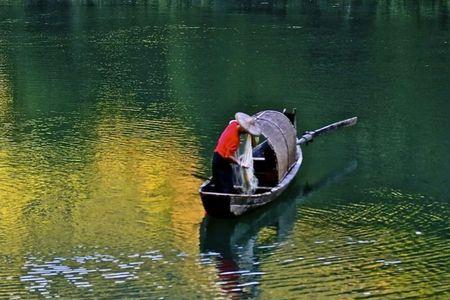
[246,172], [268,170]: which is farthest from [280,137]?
[246,172]

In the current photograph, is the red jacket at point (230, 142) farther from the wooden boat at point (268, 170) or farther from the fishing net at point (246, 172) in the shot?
the wooden boat at point (268, 170)

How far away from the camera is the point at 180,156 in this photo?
26.6 m

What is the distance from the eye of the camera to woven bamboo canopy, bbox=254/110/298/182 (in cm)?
2155

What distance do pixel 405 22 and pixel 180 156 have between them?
1739 inches

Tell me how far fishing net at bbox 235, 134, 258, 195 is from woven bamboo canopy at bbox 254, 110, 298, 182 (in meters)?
0.90

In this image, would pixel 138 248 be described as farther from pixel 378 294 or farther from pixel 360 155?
pixel 360 155

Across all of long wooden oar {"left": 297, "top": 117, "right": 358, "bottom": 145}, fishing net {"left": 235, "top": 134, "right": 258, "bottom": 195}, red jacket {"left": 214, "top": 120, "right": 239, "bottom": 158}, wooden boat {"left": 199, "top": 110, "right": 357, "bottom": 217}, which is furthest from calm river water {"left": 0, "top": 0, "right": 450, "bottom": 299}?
red jacket {"left": 214, "top": 120, "right": 239, "bottom": 158}

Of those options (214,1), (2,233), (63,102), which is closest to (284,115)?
(2,233)

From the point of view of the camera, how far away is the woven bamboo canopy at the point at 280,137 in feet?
70.7

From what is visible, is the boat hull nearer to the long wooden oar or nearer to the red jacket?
the red jacket

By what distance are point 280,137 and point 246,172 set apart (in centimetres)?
224

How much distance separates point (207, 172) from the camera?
81.1 ft

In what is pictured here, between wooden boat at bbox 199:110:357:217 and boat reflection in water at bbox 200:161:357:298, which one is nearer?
boat reflection in water at bbox 200:161:357:298

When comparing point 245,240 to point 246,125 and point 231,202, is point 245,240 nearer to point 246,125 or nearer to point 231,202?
point 231,202
